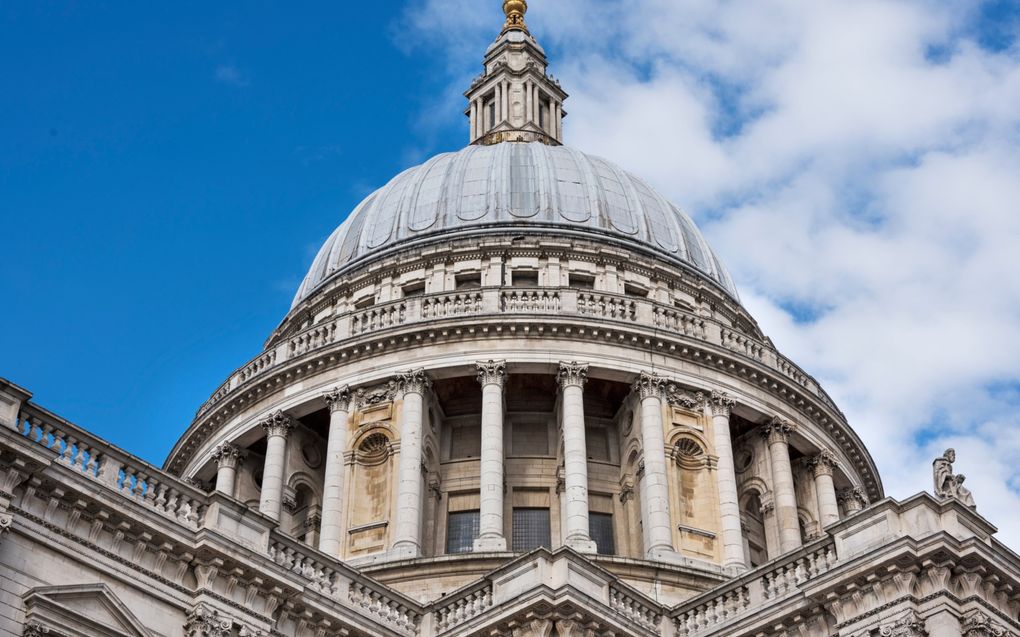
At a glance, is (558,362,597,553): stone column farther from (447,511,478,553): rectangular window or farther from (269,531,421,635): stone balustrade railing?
(269,531,421,635): stone balustrade railing

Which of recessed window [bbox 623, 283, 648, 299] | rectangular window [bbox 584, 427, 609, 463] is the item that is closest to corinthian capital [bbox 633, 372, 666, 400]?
rectangular window [bbox 584, 427, 609, 463]

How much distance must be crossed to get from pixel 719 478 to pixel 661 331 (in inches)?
189

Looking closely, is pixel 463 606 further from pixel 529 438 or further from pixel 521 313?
pixel 529 438

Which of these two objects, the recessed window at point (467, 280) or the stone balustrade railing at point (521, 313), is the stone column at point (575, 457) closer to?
the stone balustrade railing at point (521, 313)

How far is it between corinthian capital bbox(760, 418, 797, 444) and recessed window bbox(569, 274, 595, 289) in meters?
7.63

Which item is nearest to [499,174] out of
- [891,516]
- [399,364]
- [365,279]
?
[365,279]

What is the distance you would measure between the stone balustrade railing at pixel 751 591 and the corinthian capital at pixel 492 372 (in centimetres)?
1422

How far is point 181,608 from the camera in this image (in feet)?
80.1

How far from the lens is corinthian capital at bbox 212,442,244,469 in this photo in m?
45.5

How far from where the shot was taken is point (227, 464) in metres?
45.4

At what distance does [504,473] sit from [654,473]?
4.67m

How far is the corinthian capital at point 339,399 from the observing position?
4325 cm

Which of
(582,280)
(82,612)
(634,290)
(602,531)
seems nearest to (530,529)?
(602,531)

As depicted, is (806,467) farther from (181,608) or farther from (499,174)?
(181,608)
